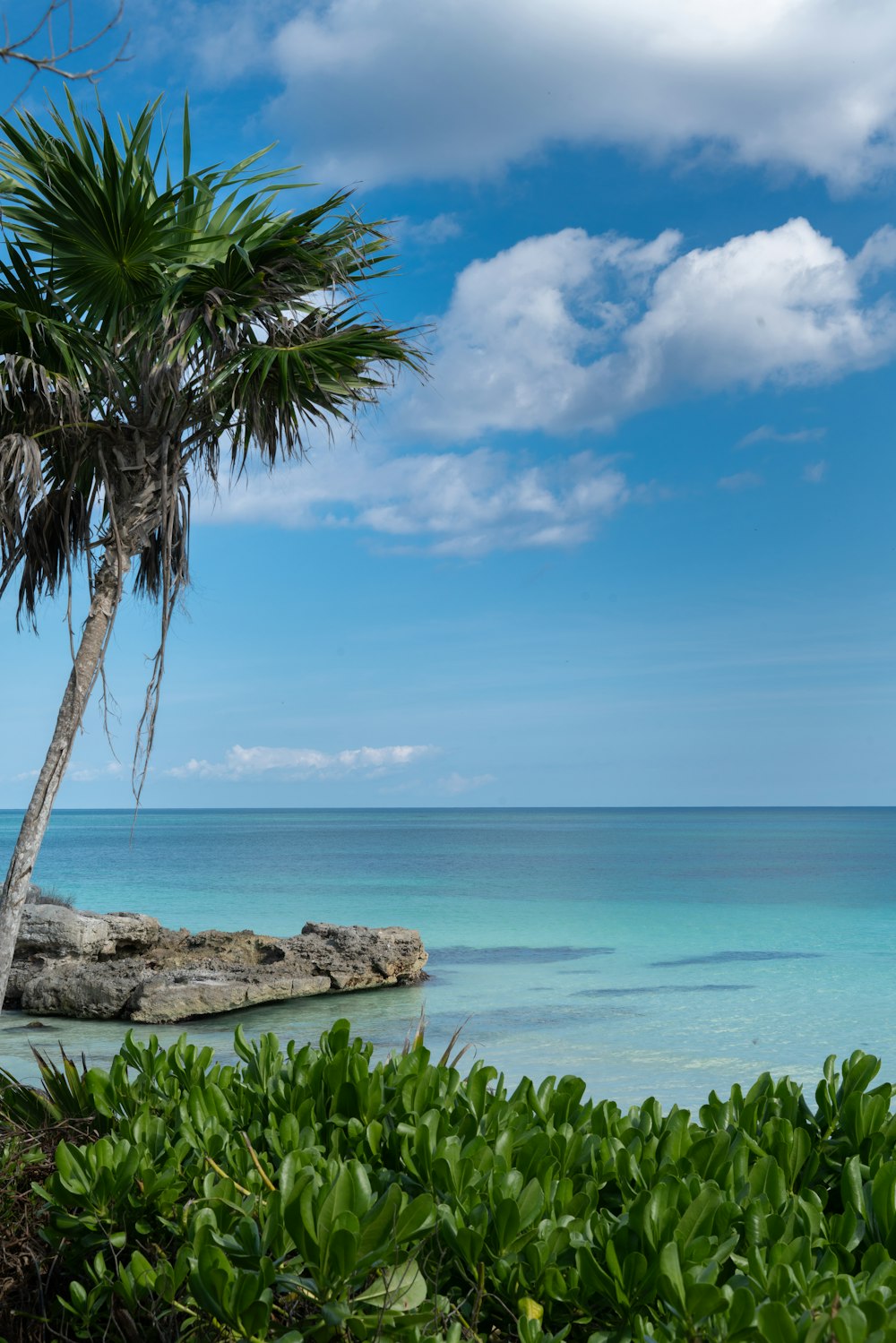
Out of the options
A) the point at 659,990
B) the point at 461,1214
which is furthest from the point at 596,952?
the point at 461,1214

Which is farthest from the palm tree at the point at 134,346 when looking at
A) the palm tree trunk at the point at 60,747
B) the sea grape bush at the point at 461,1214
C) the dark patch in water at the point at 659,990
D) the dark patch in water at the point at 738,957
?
the dark patch in water at the point at 738,957

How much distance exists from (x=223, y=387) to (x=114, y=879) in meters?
32.8

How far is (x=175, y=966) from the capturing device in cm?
1138

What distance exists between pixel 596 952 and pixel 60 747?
489 inches

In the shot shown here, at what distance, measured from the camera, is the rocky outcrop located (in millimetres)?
10062

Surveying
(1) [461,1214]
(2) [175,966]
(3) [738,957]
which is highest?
(1) [461,1214]

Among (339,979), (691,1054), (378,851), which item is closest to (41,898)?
(339,979)

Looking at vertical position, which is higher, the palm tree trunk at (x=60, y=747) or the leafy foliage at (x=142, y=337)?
the leafy foliage at (x=142, y=337)

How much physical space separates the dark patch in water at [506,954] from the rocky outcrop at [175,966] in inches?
94.7

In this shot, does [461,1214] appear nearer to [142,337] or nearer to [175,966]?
[142,337]

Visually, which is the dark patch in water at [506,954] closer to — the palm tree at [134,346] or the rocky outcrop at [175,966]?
the rocky outcrop at [175,966]

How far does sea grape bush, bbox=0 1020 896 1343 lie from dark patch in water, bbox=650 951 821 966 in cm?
1353

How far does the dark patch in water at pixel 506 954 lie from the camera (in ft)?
50.0

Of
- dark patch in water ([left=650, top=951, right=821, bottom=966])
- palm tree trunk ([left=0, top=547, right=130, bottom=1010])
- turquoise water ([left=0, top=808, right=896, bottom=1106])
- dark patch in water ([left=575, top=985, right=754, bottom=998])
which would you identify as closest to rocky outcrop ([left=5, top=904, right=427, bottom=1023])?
turquoise water ([left=0, top=808, right=896, bottom=1106])
